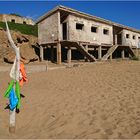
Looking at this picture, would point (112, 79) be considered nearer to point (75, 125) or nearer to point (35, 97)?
point (35, 97)

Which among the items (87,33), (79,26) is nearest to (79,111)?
(87,33)

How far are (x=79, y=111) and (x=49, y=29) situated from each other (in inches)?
708

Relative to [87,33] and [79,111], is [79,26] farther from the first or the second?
[79,111]

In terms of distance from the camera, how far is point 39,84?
12.8 m

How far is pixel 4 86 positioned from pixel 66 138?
7.71 m

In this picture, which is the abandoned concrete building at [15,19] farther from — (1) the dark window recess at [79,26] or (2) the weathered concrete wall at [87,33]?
(2) the weathered concrete wall at [87,33]

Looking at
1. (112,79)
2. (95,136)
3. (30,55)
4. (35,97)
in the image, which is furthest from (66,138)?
(30,55)

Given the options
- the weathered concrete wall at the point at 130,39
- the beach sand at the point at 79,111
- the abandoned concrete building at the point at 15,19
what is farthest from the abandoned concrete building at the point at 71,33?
the abandoned concrete building at the point at 15,19

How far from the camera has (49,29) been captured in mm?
24484

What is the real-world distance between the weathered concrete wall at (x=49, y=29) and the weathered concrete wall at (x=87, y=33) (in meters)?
1.39

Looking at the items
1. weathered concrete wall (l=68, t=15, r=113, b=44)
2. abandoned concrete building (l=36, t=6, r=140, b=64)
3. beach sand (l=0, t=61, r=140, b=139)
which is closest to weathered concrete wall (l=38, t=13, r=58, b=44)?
abandoned concrete building (l=36, t=6, r=140, b=64)

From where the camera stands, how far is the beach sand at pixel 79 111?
584cm

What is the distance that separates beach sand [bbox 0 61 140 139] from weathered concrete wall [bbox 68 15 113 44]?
489 inches

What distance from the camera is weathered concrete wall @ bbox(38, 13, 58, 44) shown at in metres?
23.5
